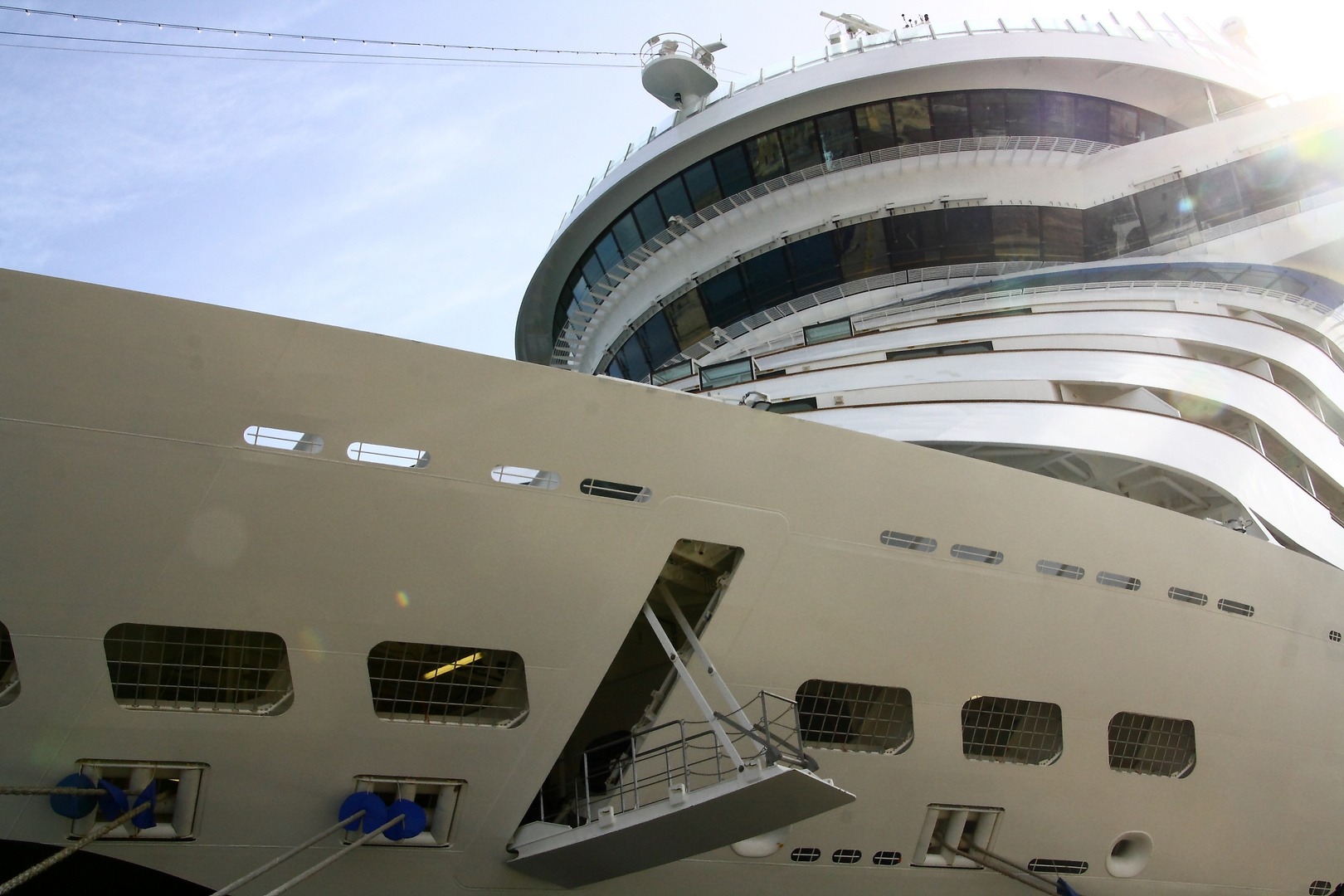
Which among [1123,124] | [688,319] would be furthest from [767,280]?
[1123,124]

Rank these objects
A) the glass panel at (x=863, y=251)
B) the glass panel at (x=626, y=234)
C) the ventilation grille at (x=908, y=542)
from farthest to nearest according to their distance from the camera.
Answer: the glass panel at (x=626, y=234), the glass panel at (x=863, y=251), the ventilation grille at (x=908, y=542)

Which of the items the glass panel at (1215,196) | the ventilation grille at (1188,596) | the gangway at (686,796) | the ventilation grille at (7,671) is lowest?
the gangway at (686,796)

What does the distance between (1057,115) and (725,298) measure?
6.01 metres

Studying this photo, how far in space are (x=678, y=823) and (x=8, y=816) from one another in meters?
3.57

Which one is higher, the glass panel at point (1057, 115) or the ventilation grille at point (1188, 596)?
the glass panel at point (1057, 115)

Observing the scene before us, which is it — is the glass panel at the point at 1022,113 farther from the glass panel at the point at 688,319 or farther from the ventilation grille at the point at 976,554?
the ventilation grille at the point at 976,554

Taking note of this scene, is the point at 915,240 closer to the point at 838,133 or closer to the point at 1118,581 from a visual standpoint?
the point at 838,133

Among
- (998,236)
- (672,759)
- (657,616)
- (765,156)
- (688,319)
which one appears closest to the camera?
(672,759)

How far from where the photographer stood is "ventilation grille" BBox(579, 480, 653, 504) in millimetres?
6305

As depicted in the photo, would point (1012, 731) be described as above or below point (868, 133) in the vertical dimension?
below

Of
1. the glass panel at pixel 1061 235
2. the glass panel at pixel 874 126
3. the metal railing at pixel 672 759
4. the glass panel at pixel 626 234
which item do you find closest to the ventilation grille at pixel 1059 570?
the metal railing at pixel 672 759

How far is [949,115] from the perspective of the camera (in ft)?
50.1

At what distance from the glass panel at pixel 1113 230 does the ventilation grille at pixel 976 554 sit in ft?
30.9

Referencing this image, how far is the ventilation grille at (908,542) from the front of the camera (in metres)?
7.11
